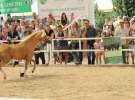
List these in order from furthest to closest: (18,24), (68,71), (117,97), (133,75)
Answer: (18,24)
(68,71)
(133,75)
(117,97)

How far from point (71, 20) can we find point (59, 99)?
8.20 metres

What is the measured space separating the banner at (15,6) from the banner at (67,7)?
89cm

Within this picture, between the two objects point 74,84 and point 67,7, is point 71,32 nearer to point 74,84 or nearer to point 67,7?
point 67,7

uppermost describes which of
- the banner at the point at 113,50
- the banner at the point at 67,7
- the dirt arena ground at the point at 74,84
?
the banner at the point at 67,7

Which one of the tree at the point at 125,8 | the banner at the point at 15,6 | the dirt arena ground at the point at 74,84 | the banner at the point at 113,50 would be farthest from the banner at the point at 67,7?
the tree at the point at 125,8

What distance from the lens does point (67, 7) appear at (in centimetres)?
1853

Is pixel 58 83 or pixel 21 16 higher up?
pixel 21 16

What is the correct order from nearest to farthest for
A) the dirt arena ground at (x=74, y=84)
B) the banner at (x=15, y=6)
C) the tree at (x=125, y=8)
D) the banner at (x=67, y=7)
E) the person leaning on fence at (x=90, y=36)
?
the dirt arena ground at (x=74, y=84)
the person leaning on fence at (x=90, y=36)
the banner at (x=67, y=7)
the banner at (x=15, y=6)
the tree at (x=125, y=8)

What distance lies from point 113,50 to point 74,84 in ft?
15.7

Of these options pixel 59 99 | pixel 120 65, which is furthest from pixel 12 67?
pixel 59 99

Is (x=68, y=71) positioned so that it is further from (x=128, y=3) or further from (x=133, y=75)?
(x=128, y=3)

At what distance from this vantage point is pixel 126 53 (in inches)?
677

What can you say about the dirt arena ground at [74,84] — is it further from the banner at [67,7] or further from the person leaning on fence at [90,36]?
the banner at [67,7]

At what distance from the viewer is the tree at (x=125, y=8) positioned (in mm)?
29344
